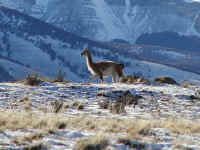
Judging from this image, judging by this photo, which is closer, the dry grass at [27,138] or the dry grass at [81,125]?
the dry grass at [27,138]

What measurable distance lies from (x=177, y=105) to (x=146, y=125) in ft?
20.0

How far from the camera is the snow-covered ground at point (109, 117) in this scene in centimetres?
816

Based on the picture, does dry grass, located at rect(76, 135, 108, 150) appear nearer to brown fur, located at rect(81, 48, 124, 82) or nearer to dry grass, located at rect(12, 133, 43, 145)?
dry grass, located at rect(12, 133, 43, 145)

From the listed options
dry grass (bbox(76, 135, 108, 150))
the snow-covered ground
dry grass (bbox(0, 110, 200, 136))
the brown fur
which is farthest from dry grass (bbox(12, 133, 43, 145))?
the brown fur

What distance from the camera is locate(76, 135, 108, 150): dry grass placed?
765cm

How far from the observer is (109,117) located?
1177 centimetres

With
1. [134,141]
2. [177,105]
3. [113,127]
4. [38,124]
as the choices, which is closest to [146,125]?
[113,127]

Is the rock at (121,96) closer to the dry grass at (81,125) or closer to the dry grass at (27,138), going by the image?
the dry grass at (81,125)

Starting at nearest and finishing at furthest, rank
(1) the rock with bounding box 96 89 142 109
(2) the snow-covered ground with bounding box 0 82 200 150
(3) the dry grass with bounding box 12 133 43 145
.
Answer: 1. (3) the dry grass with bounding box 12 133 43 145
2. (2) the snow-covered ground with bounding box 0 82 200 150
3. (1) the rock with bounding box 96 89 142 109

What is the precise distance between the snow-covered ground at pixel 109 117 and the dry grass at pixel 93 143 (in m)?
0.11

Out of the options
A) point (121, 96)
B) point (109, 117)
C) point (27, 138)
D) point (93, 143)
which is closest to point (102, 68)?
point (121, 96)

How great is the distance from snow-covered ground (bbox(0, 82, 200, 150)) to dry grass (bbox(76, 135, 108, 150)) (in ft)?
0.35

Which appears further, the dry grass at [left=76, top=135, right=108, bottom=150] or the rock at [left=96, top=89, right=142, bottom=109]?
the rock at [left=96, top=89, right=142, bottom=109]

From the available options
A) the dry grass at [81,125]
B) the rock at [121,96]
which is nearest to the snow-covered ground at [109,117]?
the dry grass at [81,125]
